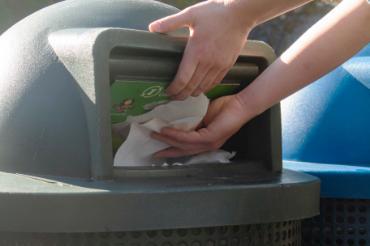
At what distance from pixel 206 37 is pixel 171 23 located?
8cm

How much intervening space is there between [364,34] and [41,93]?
0.76 m

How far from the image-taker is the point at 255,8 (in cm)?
165

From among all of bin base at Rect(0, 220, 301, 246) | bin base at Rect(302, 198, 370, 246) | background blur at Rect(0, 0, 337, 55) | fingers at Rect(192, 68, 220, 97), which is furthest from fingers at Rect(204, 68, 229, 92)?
background blur at Rect(0, 0, 337, 55)

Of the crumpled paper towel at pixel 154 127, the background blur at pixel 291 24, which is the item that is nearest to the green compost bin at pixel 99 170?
the crumpled paper towel at pixel 154 127

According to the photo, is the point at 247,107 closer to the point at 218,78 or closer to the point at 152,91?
the point at 218,78

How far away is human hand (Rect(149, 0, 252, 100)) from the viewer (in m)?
1.60

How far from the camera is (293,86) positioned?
1.78 m

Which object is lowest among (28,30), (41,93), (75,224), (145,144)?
(75,224)

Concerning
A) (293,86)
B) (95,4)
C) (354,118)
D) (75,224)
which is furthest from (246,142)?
(75,224)

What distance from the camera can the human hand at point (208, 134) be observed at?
5.70 ft

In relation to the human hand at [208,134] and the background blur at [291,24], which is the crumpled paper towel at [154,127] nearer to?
the human hand at [208,134]

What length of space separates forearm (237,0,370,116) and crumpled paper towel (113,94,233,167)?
11 cm

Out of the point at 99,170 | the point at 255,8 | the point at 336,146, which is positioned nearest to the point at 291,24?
the point at 336,146

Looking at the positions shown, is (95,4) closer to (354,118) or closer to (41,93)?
(41,93)
